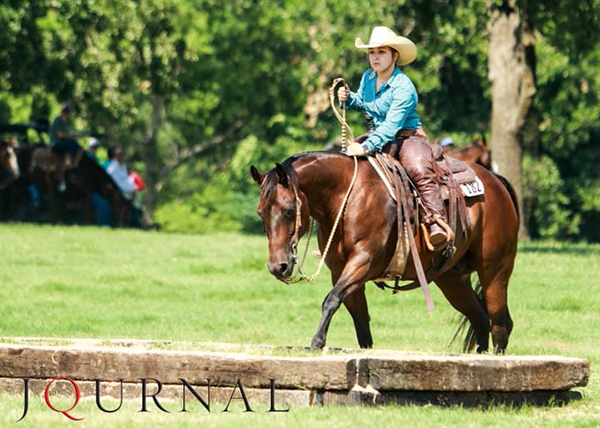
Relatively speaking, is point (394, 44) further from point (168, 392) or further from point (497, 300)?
point (168, 392)

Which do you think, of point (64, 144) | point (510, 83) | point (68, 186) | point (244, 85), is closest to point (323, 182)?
point (510, 83)

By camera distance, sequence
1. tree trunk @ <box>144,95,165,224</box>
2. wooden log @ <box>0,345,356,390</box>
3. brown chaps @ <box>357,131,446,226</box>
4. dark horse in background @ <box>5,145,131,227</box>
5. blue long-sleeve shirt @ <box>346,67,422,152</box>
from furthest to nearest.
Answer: tree trunk @ <box>144,95,165,224</box>, dark horse in background @ <box>5,145,131,227</box>, brown chaps @ <box>357,131,446,226</box>, blue long-sleeve shirt @ <box>346,67,422,152</box>, wooden log @ <box>0,345,356,390</box>

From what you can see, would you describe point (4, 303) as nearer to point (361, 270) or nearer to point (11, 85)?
point (361, 270)

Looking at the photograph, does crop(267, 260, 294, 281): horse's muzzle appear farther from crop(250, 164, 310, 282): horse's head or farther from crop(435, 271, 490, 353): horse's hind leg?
crop(435, 271, 490, 353): horse's hind leg

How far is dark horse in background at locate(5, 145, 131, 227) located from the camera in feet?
117

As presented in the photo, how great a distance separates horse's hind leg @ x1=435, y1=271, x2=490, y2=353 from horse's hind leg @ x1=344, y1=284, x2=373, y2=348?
1.49m

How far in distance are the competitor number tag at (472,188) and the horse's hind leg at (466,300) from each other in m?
0.87

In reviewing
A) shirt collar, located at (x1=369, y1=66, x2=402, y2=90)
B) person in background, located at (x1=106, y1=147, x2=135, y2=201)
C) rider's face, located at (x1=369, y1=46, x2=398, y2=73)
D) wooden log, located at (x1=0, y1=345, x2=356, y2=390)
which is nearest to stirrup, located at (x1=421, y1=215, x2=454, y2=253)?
shirt collar, located at (x1=369, y1=66, x2=402, y2=90)

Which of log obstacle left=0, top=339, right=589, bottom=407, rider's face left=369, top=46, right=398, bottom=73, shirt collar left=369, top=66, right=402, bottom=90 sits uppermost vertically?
rider's face left=369, top=46, right=398, bottom=73

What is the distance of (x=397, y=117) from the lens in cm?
1226

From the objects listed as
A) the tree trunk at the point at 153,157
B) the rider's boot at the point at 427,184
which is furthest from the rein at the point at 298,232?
the tree trunk at the point at 153,157

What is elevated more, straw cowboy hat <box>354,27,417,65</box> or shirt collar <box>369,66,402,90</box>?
straw cowboy hat <box>354,27,417,65</box>

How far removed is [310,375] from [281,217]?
5.21ft

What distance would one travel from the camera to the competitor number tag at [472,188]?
13.1m
